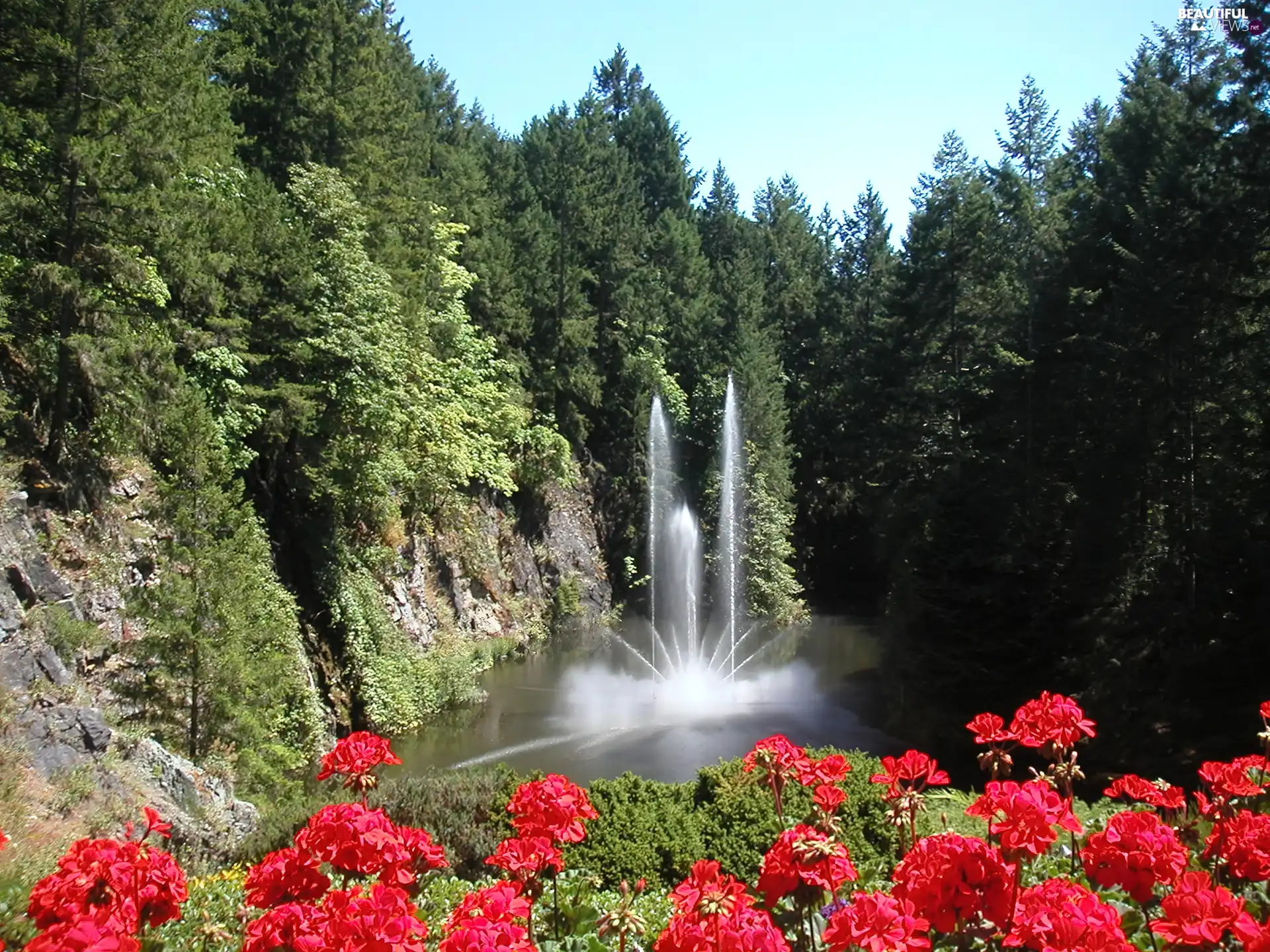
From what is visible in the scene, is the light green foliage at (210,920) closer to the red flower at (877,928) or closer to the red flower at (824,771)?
the red flower at (877,928)

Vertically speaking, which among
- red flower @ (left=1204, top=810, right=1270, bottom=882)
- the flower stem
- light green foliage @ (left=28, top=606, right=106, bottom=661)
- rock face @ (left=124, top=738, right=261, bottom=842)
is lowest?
rock face @ (left=124, top=738, right=261, bottom=842)

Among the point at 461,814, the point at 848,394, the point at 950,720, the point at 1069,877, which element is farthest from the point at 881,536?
the point at 1069,877

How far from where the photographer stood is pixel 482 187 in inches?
1211

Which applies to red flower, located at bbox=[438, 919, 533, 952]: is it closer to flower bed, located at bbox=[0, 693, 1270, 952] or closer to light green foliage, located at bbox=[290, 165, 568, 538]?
flower bed, located at bbox=[0, 693, 1270, 952]

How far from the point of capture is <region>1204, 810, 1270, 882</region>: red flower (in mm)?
3166

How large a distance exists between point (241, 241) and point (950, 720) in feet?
44.5

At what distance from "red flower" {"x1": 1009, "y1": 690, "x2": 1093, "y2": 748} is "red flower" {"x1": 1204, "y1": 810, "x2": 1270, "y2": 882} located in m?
0.64

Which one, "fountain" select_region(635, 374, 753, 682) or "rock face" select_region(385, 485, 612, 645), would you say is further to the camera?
"fountain" select_region(635, 374, 753, 682)

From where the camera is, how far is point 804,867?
289 centimetres

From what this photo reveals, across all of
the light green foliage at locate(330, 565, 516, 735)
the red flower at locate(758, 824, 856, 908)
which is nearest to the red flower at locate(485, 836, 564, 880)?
the red flower at locate(758, 824, 856, 908)

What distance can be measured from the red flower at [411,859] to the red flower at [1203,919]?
2.15m

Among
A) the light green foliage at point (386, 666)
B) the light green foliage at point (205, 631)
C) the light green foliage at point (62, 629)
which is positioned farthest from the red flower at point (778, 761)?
the light green foliage at point (386, 666)

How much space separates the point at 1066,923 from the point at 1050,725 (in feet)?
6.10

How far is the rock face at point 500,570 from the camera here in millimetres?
21672
